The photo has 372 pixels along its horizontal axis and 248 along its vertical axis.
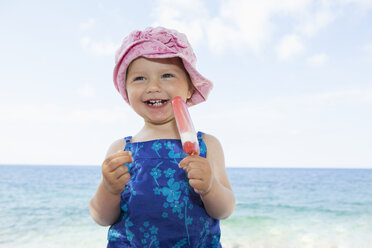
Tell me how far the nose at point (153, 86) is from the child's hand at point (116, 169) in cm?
45

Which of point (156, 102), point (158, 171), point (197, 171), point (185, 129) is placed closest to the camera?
point (197, 171)

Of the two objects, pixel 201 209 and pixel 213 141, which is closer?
pixel 201 209

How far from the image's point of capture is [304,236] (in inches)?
332

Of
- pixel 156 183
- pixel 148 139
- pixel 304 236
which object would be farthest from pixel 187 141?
pixel 304 236

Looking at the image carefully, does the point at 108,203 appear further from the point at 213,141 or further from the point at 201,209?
the point at 213,141

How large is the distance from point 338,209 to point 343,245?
7006 millimetres

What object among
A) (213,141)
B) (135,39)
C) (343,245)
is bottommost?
(343,245)

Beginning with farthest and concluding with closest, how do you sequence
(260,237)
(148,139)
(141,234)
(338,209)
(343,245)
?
1. (338,209)
2. (260,237)
3. (343,245)
4. (148,139)
5. (141,234)

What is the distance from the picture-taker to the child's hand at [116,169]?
152cm

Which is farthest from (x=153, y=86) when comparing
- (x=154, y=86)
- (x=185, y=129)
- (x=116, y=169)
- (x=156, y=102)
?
(x=116, y=169)

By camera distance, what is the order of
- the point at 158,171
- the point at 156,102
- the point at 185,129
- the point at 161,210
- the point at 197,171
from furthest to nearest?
the point at 156,102
the point at 158,171
the point at 161,210
the point at 185,129
the point at 197,171

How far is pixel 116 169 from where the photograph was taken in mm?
1551

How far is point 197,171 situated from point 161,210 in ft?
1.26

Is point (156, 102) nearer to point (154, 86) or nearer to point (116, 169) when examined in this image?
point (154, 86)
